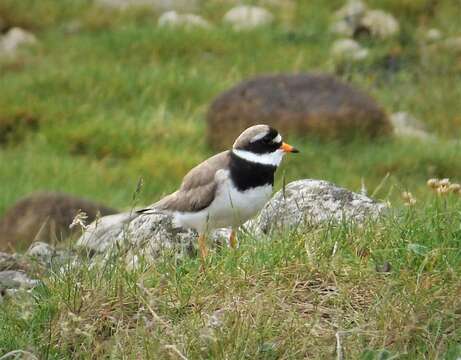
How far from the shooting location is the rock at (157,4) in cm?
1844

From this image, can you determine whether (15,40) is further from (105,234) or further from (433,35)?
(105,234)

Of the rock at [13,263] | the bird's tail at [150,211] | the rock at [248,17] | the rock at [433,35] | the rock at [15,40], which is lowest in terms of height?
the rock at [433,35]

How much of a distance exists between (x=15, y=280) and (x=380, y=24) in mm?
11616

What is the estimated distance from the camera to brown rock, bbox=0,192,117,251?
1084 centimetres

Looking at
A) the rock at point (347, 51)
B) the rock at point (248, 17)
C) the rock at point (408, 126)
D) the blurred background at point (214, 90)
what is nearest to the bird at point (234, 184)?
the blurred background at point (214, 90)

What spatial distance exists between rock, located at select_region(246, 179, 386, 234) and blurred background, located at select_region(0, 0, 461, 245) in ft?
12.7

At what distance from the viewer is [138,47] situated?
1677cm

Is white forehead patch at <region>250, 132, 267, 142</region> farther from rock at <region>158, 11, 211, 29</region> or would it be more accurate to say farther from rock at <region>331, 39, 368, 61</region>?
rock at <region>158, 11, 211, 29</region>

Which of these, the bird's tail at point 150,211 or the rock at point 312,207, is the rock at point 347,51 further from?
the bird's tail at point 150,211

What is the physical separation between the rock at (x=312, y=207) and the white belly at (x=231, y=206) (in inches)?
4.1

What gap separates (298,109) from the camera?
14086 mm

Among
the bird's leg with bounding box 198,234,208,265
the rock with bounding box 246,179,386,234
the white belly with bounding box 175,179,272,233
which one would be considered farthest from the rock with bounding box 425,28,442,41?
the bird's leg with bounding box 198,234,208,265

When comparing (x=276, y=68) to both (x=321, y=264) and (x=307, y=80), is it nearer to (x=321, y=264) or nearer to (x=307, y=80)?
(x=307, y=80)

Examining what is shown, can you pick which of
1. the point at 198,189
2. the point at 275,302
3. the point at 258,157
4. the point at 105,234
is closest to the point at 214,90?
the point at 105,234
